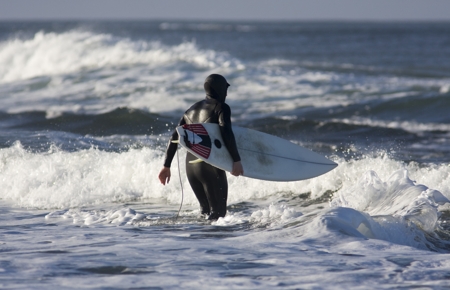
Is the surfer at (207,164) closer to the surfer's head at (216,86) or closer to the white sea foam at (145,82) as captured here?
the surfer's head at (216,86)

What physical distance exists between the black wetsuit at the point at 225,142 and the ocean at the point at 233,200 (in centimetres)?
17

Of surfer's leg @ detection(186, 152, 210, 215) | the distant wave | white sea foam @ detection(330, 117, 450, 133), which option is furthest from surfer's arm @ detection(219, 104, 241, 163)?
the distant wave

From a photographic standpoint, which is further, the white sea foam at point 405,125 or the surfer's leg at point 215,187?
the white sea foam at point 405,125

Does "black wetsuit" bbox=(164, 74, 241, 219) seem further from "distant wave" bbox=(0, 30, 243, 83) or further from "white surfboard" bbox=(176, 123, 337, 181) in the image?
"distant wave" bbox=(0, 30, 243, 83)

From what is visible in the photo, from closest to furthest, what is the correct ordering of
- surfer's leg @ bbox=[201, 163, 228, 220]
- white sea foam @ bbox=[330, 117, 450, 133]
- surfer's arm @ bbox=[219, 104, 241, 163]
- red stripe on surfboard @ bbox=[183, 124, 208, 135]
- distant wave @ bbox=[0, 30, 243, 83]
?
surfer's arm @ bbox=[219, 104, 241, 163], red stripe on surfboard @ bbox=[183, 124, 208, 135], surfer's leg @ bbox=[201, 163, 228, 220], white sea foam @ bbox=[330, 117, 450, 133], distant wave @ bbox=[0, 30, 243, 83]

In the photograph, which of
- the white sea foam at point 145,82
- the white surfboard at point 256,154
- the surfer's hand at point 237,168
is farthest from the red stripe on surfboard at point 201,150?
the white sea foam at point 145,82

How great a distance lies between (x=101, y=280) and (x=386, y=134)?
9.66 m

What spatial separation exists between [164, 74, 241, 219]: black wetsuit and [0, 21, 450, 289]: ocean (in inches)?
6.9

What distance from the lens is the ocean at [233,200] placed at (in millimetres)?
4734

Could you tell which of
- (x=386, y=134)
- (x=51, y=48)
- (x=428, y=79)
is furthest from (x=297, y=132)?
(x=51, y=48)

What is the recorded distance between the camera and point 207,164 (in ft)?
20.5

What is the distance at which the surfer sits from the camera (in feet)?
19.8

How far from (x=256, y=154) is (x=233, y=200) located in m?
1.63

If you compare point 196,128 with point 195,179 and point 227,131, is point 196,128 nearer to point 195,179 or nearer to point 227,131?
point 227,131
